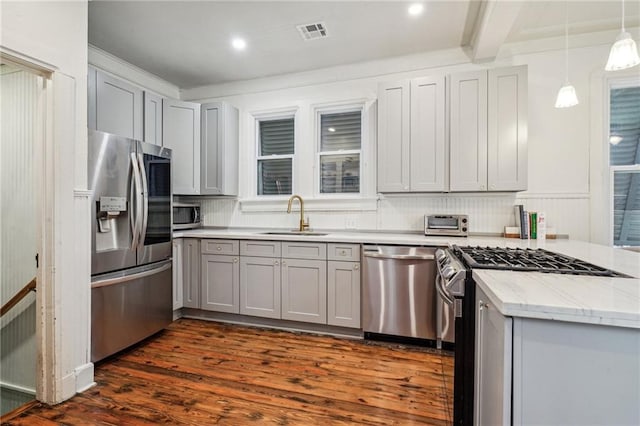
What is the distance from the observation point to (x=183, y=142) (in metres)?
3.81

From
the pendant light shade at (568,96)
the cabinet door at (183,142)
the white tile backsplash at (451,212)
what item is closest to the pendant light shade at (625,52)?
the pendant light shade at (568,96)

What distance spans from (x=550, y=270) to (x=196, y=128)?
379 cm

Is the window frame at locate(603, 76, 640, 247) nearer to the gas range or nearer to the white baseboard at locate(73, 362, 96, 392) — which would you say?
the gas range

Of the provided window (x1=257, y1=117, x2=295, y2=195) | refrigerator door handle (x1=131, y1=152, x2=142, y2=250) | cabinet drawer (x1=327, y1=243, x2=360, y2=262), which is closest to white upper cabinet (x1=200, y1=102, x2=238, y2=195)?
window (x1=257, y1=117, x2=295, y2=195)

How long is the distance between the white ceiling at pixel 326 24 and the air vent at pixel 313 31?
0.19ft

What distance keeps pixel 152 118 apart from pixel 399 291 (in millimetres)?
3309

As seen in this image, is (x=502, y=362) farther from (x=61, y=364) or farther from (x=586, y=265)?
(x=61, y=364)

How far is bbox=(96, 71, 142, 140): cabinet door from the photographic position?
2953 mm

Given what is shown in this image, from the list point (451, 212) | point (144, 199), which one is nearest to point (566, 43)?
point (451, 212)

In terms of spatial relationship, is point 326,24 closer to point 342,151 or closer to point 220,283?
point 342,151

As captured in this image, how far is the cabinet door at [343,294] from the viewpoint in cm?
296

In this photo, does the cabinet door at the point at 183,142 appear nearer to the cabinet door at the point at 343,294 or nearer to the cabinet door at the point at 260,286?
the cabinet door at the point at 260,286

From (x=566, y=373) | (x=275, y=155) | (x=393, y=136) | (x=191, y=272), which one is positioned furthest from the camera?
(x=275, y=155)

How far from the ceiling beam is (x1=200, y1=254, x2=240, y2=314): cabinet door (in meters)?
3.14
